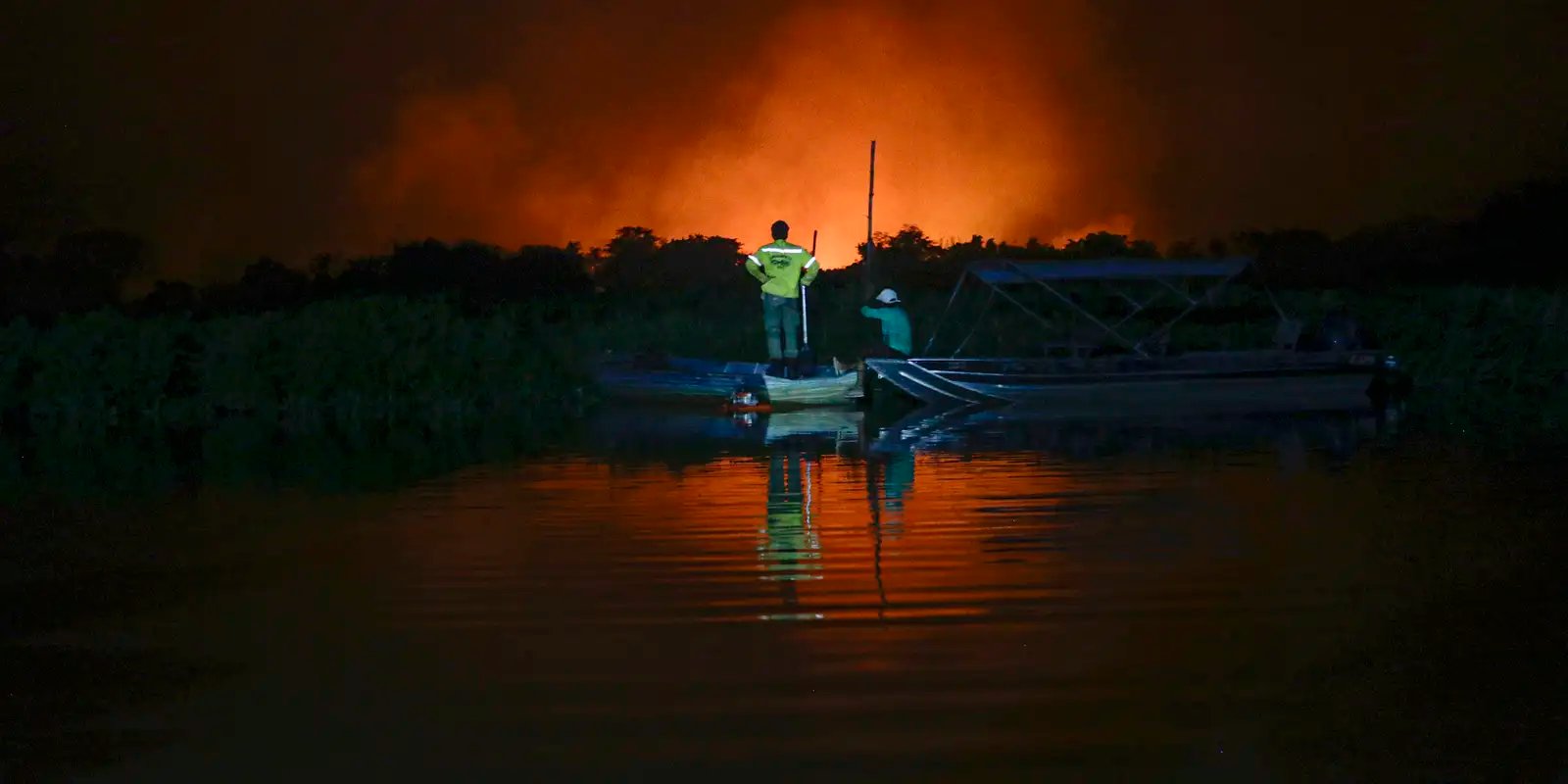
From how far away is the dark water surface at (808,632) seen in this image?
5.38 metres

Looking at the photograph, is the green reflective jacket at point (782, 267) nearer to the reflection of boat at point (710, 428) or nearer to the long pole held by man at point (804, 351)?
the long pole held by man at point (804, 351)

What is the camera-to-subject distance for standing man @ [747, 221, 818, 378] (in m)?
20.6

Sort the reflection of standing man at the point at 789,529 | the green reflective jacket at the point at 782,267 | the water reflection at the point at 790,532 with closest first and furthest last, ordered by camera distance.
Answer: the water reflection at the point at 790,532
the reflection of standing man at the point at 789,529
the green reflective jacket at the point at 782,267

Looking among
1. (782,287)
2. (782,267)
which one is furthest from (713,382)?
(782,267)

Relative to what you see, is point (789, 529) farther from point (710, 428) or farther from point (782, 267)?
point (782, 267)

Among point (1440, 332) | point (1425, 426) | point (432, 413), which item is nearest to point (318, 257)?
point (432, 413)

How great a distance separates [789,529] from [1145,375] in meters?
11.2

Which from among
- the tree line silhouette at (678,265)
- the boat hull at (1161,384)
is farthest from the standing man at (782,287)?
the tree line silhouette at (678,265)

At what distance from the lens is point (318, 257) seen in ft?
121

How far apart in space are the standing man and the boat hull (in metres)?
1.12

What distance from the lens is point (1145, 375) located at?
20359mm

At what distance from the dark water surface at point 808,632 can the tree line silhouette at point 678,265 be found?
23.8 m

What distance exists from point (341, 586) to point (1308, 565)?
494 centimetres

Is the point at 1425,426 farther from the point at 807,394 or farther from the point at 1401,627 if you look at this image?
the point at 1401,627
